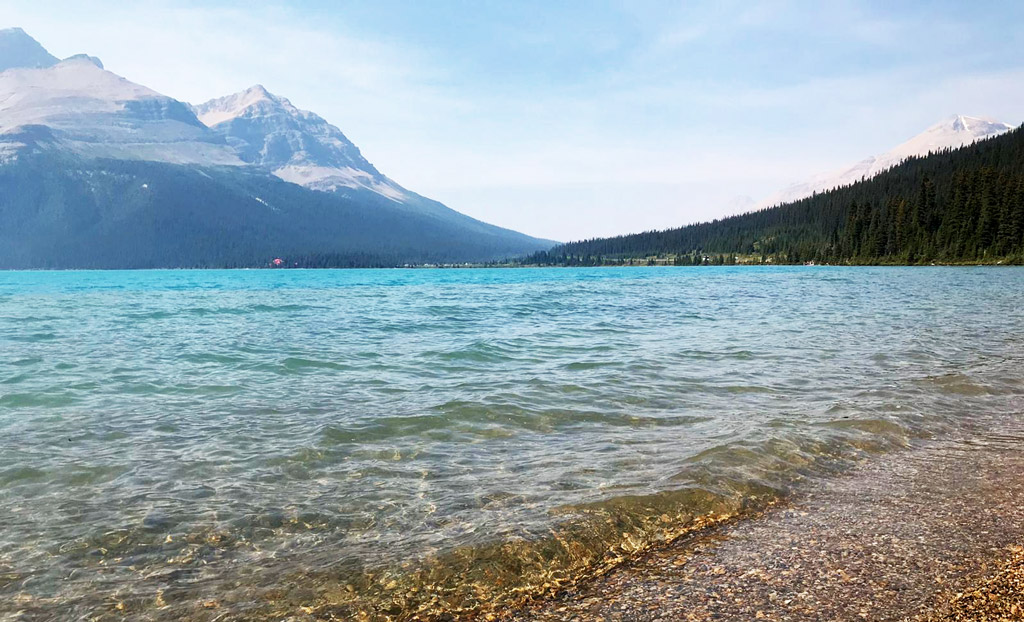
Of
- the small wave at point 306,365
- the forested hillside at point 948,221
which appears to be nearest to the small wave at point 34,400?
the small wave at point 306,365

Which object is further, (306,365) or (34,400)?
(306,365)

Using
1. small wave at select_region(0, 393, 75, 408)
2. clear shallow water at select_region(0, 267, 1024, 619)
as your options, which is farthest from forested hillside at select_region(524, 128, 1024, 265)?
small wave at select_region(0, 393, 75, 408)

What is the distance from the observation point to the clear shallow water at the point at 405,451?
5840 mm

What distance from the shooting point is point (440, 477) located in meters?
8.52

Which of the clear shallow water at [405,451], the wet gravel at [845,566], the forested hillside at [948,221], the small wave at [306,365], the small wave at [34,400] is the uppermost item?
the forested hillside at [948,221]

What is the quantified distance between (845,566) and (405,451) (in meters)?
6.53

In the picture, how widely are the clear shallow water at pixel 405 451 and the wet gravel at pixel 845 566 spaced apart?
0.61 m

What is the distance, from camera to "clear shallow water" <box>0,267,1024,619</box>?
230 inches

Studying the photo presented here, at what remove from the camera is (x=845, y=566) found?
5.43 m

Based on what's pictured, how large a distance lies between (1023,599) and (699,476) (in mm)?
3750

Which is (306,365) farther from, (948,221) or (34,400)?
(948,221)

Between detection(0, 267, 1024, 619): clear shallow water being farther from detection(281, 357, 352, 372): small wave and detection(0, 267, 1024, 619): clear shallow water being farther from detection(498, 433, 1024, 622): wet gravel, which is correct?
detection(498, 433, 1024, 622): wet gravel

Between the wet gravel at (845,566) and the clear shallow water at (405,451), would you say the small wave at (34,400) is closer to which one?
the clear shallow water at (405,451)

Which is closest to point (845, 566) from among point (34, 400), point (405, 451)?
point (405, 451)
